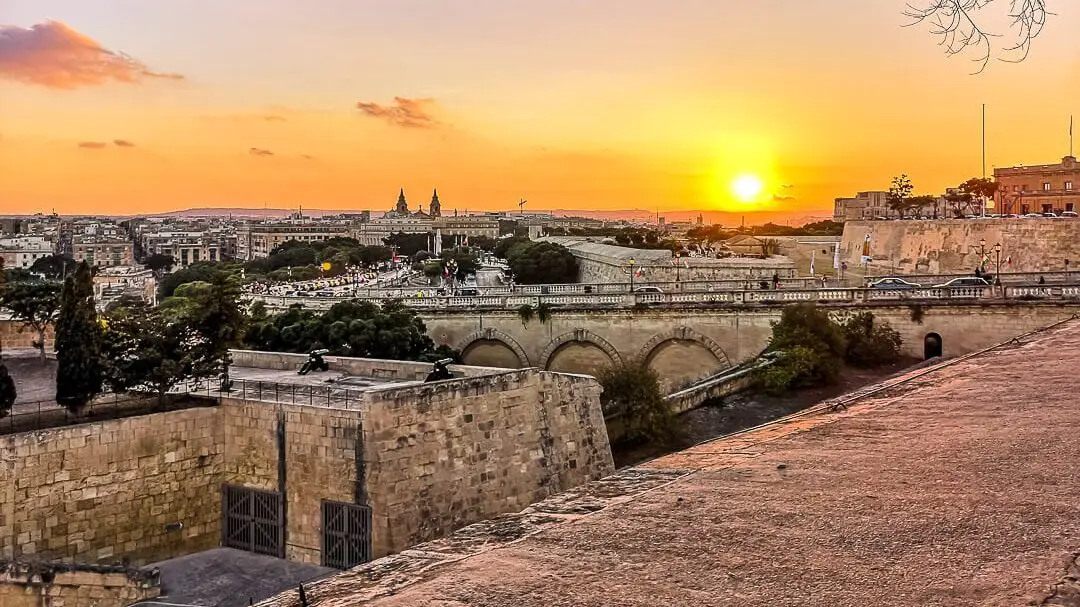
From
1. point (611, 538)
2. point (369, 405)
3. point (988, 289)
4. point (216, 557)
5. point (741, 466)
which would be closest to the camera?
point (611, 538)

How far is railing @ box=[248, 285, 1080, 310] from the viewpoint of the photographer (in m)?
22.2

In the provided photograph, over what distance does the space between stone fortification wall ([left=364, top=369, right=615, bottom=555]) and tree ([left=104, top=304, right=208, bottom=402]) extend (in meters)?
3.53

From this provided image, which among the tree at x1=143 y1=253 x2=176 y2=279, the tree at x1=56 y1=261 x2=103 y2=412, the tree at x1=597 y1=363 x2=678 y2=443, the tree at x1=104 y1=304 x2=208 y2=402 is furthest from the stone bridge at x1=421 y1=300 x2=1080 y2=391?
the tree at x1=143 y1=253 x2=176 y2=279

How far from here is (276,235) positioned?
536 ft

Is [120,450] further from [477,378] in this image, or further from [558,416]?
[558,416]

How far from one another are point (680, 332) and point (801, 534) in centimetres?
2045

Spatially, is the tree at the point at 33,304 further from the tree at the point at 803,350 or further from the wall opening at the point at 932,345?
the wall opening at the point at 932,345

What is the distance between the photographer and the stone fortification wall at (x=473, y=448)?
11000 millimetres

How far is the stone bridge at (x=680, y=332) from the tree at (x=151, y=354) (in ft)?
41.1

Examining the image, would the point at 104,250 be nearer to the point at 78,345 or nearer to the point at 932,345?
the point at 78,345

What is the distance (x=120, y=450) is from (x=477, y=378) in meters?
4.87

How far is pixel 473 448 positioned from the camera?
1196 centimetres

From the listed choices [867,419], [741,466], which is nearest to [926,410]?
[867,419]

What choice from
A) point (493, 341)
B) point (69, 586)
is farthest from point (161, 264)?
point (69, 586)
